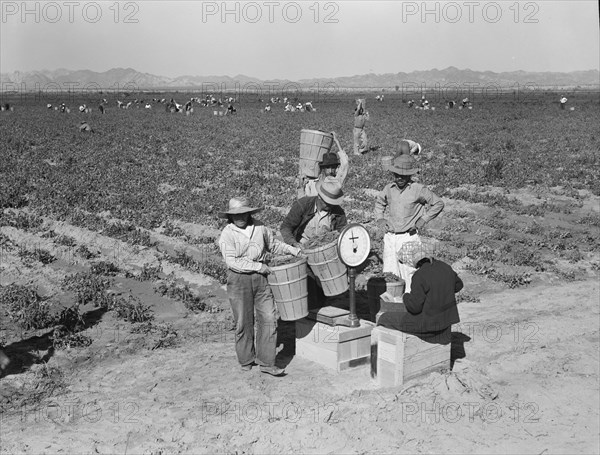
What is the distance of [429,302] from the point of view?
233 inches

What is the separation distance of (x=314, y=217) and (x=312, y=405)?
6.73ft

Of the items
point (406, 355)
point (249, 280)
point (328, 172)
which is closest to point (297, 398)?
point (406, 355)

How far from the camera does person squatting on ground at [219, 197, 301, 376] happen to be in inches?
247

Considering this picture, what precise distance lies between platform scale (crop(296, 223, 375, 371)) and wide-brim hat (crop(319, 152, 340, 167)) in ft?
3.20

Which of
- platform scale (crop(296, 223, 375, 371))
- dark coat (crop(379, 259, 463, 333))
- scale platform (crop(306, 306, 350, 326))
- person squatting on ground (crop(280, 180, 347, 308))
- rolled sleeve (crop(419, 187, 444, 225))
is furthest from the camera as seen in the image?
rolled sleeve (crop(419, 187, 444, 225))

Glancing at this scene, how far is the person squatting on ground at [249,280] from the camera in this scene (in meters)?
6.27

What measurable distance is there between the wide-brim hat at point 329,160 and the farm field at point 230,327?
215 centimetres

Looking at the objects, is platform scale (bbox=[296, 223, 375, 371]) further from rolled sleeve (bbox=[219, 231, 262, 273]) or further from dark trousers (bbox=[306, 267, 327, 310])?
rolled sleeve (bbox=[219, 231, 262, 273])

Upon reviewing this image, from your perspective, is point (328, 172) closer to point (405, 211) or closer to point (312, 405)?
point (405, 211)

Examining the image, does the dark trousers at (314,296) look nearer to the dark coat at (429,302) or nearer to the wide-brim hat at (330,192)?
the wide-brim hat at (330,192)

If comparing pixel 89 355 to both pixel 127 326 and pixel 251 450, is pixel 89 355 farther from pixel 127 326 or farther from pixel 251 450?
pixel 251 450

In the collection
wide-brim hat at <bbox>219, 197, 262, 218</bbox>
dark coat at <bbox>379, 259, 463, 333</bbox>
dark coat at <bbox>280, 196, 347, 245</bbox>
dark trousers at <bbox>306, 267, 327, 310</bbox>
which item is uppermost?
wide-brim hat at <bbox>219, 197, 262, 218</bbox>

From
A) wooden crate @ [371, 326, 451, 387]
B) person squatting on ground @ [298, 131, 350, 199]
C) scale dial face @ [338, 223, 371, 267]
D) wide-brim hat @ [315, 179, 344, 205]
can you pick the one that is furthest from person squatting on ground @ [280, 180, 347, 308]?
wooden crate @ [371, 326, 451, 387]

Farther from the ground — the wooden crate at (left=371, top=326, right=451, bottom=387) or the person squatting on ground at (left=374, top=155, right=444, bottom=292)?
the person squatting on ground at (left=374, top=155, right=444, bottom=292)
